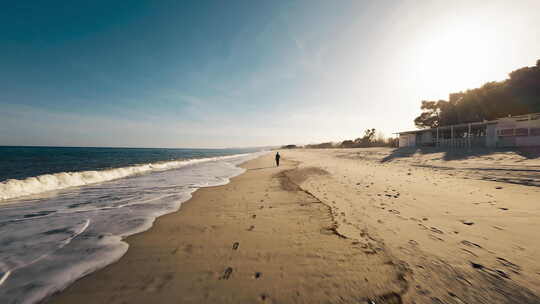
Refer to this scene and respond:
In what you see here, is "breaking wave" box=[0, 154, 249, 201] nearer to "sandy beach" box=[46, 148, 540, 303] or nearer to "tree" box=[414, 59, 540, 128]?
"sandy beach" box=[46, 148, 540, 303]

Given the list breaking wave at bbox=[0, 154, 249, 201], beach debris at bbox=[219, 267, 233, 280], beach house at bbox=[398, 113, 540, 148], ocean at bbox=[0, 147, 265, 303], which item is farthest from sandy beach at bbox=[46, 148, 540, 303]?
beach house at bbox=[398, 113, 540, 148]

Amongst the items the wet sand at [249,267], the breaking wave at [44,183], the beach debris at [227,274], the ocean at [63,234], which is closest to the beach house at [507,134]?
the wet sand at [249,267]

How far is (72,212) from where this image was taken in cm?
580

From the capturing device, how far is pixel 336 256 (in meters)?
3.04

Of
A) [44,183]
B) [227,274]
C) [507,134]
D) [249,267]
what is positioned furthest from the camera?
[507,134]

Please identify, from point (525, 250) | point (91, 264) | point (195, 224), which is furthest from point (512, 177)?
point (91, 264)

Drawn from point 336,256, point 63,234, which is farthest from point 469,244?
point 63,234

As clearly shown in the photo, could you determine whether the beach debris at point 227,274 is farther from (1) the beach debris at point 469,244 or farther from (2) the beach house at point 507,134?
(2) the beach house at point 507,134

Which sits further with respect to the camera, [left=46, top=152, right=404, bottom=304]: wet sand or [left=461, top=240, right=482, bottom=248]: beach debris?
[left=461, top=240, right=482, bottom=248]: beach debris

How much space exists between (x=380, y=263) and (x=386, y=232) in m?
1.20

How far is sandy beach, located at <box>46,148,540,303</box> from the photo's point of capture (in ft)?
7.55

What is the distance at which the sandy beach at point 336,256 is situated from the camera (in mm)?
2303

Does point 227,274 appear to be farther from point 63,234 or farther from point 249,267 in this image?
point 63,234

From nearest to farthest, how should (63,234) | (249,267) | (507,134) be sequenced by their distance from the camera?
(249,267)
(63,234)
(507,134)
